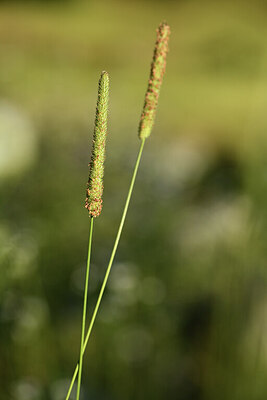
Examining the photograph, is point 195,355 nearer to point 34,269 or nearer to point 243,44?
point 34,269

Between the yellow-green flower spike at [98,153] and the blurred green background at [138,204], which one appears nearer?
the yellow-green flower spike at [98,153]

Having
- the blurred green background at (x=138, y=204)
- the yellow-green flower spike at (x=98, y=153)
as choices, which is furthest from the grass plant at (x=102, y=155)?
the blurred green background at (x=138, y=204)

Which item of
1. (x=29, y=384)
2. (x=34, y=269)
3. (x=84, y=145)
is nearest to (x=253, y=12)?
(x=84, y=145)

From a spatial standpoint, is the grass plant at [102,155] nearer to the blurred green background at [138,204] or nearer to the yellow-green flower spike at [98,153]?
the yellow-green flower spike at [98,153]

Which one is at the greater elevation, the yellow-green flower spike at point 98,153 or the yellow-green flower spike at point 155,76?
the yellow-green flower spike at point 155,76
